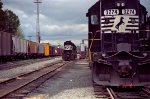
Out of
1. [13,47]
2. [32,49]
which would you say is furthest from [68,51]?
[13,47]

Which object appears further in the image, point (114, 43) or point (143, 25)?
point (143, 25)

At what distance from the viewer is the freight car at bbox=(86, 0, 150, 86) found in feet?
42.9

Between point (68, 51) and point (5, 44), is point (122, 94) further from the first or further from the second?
point (68, 51)

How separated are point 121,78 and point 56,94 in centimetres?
248

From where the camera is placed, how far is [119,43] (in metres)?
14.3

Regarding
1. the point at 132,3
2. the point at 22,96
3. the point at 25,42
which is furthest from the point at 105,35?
the point at 25,42

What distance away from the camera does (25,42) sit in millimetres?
54688

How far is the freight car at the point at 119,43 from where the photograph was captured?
1309 centimetres

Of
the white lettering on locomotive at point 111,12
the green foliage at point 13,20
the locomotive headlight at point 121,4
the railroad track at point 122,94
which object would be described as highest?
the green foliage at point 13,20

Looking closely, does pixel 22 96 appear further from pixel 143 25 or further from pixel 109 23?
pixel 143 25

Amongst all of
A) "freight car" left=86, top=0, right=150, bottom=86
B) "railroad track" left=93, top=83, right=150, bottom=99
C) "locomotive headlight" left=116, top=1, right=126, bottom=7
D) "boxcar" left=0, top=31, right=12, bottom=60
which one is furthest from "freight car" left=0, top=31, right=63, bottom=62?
"railroad track" left=93, top=83, right=150, bottom=99

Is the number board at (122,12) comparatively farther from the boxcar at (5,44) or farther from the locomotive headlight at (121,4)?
the boxcar at (5,44)

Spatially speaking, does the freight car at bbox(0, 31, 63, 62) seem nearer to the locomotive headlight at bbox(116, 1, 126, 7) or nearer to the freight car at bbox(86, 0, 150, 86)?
the freight car at bbox(86, 0, 150, 86)

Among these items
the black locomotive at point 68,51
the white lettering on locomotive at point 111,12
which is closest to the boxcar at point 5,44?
the black locomotive at point 68,51
